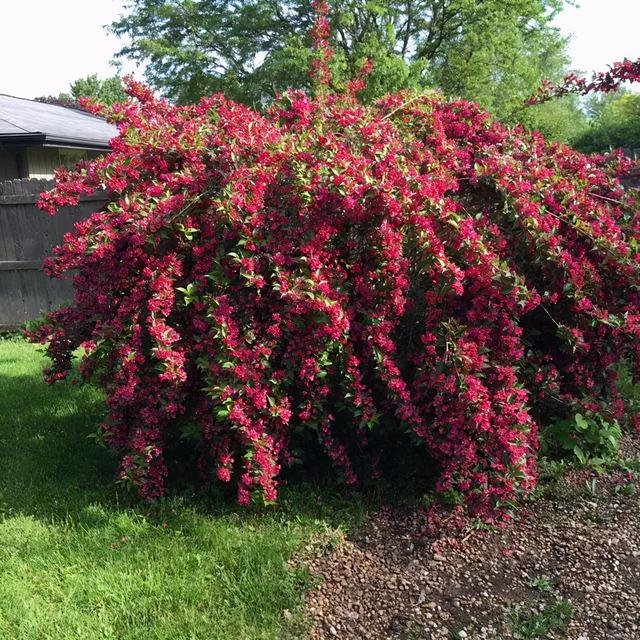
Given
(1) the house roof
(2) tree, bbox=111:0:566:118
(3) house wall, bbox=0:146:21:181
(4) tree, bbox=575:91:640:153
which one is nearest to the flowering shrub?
(1) the house roof

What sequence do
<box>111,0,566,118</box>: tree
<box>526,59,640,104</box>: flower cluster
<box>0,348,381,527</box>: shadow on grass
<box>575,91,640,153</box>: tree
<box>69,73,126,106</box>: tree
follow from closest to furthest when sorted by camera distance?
<box>0,348,381,527</box>: shadow on grass
<box>526,59,640,104</box>: flower cluster
<box>111,0,566,118</box>: tree
<box>575,91,640,153</box>: tree
<box>69,73,126,106</box>: tree

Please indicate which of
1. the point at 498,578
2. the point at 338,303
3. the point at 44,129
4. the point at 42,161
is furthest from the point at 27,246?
the point at 498,578

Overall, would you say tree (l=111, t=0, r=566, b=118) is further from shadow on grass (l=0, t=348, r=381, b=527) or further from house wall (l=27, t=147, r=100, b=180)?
shadow on grass (l=0, t=348, r=381, b=527)

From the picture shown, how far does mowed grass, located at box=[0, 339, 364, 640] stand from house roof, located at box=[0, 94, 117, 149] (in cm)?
508

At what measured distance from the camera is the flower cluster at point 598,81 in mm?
3990

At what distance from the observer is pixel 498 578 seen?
273cm

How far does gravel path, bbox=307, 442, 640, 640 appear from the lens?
2.47 metres

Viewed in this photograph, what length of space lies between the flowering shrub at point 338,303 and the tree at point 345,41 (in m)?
11.7

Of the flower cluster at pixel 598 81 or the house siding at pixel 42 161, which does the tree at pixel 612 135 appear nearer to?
the house siding at pixel 42 161

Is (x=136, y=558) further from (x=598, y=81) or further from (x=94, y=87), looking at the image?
(x=94, y=87)

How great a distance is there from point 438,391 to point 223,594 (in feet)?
4.04

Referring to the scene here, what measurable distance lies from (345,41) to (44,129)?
8.69 m

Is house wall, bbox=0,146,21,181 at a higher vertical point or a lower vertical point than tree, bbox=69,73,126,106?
lower

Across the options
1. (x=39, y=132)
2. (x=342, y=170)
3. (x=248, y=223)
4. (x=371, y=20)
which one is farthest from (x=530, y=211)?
(x=371, y=20)
